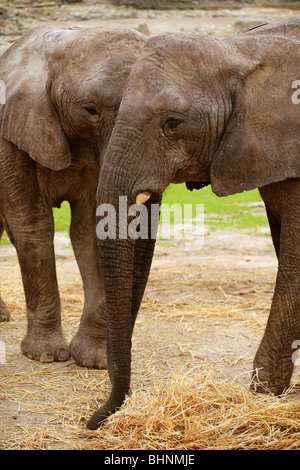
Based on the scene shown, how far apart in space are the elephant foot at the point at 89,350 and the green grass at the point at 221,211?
5.04 m

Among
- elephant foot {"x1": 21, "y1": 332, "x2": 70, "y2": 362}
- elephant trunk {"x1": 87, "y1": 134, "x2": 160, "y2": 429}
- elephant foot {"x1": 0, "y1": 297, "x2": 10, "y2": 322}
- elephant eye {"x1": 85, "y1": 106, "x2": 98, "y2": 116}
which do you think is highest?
elephant eye {"x1": 85, "y1": 106, "x2": 98, "y2": 116}

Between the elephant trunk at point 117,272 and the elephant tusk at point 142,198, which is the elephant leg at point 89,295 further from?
the elephant tusk at point 142,198

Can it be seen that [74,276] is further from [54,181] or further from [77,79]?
[77,79]

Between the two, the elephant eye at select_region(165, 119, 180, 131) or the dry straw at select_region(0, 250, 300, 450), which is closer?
the dry straw at select_region(0, 250, 300, 450)

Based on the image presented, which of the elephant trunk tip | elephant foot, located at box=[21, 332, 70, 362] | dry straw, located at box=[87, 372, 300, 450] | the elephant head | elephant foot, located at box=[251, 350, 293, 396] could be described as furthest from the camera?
elephant foot, located at box=[21, 332, 70, 362]

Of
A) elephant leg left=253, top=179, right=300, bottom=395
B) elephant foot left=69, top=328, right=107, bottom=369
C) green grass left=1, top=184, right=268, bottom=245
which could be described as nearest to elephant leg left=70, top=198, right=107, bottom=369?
elephant foot left=69, top=328, right=107, bottom=369

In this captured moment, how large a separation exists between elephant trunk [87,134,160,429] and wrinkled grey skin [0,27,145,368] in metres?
0.74

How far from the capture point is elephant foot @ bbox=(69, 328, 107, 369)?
17.1 feet

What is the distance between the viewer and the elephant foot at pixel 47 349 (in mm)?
5375

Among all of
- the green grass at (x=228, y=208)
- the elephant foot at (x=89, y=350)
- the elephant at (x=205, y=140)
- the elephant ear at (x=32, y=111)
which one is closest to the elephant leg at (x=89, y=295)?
the elephant foot at (x=89, y=350)

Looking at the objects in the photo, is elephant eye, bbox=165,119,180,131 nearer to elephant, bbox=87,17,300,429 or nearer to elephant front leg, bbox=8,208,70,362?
elephant, bbox=87,17,300,429

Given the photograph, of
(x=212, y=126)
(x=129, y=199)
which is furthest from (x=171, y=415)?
(x=212, y=126)

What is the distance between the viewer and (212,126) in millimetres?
3963
